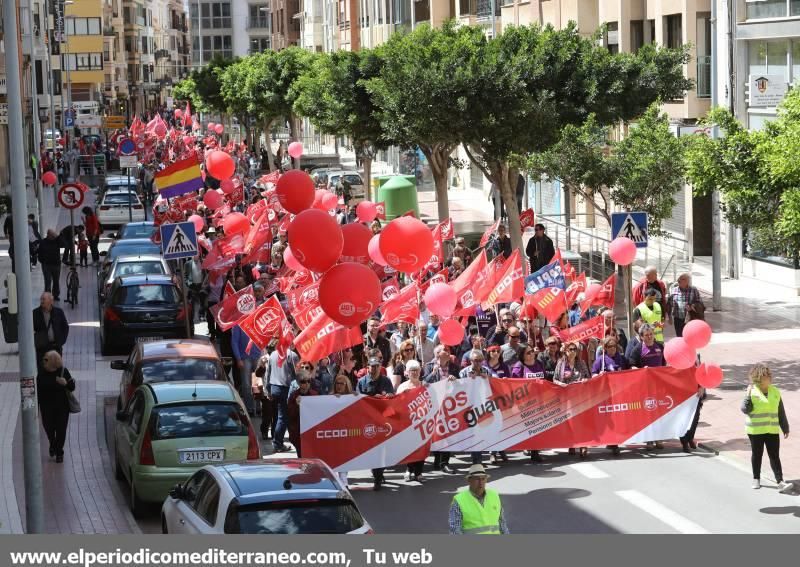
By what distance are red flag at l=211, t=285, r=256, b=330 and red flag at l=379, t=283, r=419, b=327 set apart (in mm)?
2163

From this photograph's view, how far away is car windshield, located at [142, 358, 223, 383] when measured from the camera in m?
18.9

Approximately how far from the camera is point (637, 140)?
25.2 metres

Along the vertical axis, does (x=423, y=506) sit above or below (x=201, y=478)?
below

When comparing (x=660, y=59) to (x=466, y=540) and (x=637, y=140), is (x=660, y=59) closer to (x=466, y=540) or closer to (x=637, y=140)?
(x=637, y=140)

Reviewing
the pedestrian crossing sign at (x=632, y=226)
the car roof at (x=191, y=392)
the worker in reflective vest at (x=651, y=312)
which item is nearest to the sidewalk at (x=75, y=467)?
the car roof at (x=191, y=392)

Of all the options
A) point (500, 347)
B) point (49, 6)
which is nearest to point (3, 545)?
point (500, 347)

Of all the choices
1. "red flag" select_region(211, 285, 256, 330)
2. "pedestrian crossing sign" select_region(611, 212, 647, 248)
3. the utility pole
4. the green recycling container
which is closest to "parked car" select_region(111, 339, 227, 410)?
"red flag" select_region(211, 285, 256, 330)

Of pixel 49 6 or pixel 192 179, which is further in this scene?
pixel 49 6

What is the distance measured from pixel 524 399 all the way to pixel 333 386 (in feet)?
7.40

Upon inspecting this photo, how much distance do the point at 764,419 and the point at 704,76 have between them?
22026 mm

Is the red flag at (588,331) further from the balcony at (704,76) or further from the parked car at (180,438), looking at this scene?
the balcony at (704,76)

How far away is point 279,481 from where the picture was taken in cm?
1191

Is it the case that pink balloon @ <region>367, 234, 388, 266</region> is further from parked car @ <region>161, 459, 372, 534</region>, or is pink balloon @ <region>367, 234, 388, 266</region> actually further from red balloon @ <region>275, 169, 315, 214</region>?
parked car @ <region>161, 459, 372, 534</region>

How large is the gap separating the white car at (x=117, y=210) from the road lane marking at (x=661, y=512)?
108ft
